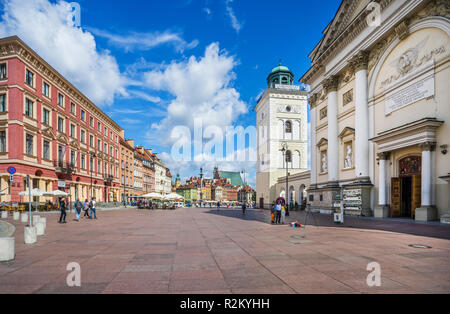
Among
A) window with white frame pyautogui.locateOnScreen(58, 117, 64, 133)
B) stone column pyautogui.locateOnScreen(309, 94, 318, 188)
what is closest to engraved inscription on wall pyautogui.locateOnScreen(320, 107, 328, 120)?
stone column pyautogui.locateOnScreen(309, 94, 318, 188)

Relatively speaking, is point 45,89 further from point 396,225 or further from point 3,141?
point 396,225

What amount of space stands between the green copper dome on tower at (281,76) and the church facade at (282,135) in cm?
212

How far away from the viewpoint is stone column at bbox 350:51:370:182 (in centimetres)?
2328

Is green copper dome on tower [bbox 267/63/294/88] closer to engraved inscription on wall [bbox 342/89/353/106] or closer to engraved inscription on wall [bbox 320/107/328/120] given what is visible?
engraved inscription on wall [bbox 320/107/328/120]

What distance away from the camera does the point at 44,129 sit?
3303 cm

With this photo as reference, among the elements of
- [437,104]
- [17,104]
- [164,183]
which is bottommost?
[164,183]

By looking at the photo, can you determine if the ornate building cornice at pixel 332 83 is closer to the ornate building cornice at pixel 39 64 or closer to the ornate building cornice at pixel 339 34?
the ornate building cornice at pixel 339 34

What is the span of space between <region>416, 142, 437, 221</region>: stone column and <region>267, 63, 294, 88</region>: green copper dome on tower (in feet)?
140

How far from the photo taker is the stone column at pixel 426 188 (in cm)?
1654

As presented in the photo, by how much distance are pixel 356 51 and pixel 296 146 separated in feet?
96.5

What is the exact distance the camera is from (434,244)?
30.6 feet
